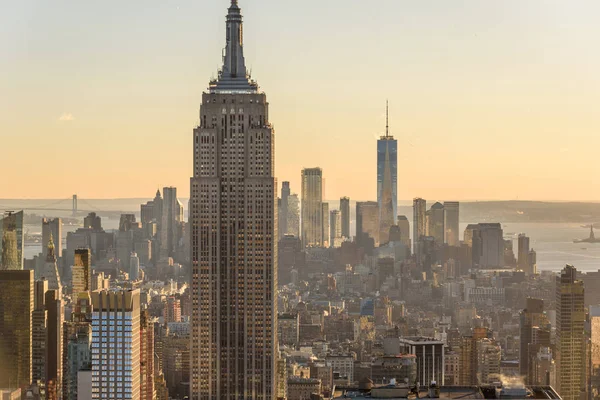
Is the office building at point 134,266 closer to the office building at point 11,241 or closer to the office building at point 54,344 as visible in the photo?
the office building at point 54,344

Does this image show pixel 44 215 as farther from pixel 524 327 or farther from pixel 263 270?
pixel 524 327

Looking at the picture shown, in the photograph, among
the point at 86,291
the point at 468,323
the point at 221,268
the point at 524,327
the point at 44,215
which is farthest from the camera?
the point at 468,323

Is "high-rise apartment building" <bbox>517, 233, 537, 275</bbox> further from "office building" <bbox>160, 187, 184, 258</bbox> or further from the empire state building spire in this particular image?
"office building" <bbox>160, 187, 184, 258</bbox>

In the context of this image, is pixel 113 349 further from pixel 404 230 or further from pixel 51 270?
pixel 404 230

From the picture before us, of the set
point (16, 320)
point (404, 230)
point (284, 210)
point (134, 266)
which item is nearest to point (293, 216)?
point (284, 210)

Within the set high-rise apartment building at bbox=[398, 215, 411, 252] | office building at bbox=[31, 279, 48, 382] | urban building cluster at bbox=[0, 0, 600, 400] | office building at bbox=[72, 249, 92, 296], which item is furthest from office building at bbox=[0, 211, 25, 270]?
high-rise apartment building at bbox=[398, 215, 411, 252]

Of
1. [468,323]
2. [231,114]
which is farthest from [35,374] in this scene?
[468,323]
